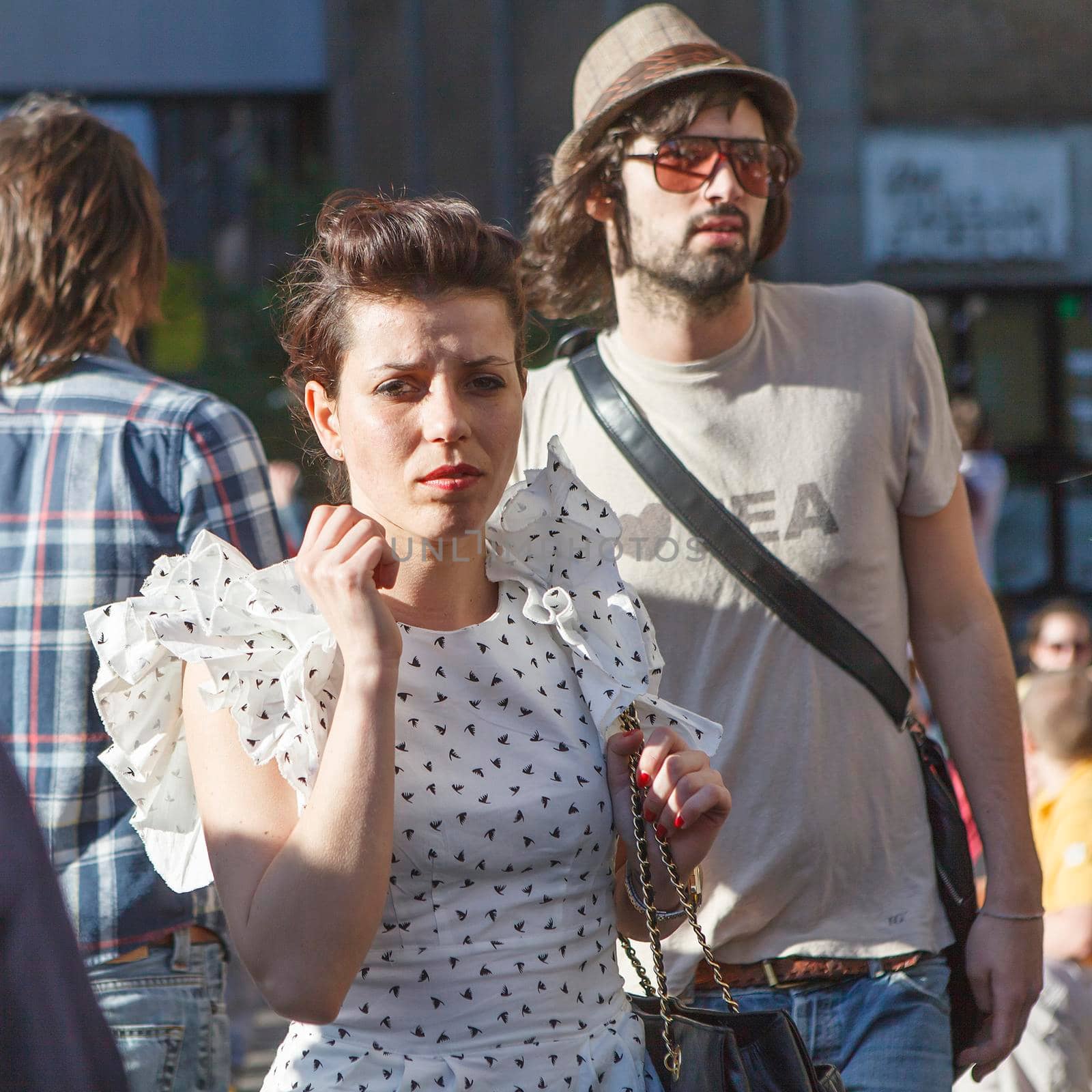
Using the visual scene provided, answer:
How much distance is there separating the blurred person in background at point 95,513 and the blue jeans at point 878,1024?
3.17 ft

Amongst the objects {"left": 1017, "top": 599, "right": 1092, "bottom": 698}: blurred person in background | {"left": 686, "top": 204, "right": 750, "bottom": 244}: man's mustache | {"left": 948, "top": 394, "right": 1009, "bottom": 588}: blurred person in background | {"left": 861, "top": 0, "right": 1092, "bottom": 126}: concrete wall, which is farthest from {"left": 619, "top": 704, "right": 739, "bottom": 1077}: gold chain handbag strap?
{"left": 861, "top": 0, "right": 1092, "bottom": 126}: concrete wall

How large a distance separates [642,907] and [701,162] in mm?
1423

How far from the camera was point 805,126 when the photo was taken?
44.1ft

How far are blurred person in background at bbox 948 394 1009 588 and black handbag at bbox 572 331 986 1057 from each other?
5.01 meters

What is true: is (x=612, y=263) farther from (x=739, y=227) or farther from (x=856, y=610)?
(x=856, y=610)

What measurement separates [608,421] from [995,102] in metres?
12.1

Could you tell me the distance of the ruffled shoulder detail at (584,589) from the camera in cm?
220

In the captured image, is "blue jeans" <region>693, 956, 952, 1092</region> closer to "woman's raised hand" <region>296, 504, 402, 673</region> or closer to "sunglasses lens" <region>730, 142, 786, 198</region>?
"woman's raised hand" <region>296, 504, 402, 673</region>

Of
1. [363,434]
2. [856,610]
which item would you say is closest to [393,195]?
[363,434]

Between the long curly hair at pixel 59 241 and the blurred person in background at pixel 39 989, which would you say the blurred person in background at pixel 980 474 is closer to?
the long curly hair at pixel 59 241

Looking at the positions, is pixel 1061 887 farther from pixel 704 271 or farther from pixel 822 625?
pixel 704 271

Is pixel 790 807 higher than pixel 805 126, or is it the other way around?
pixel 805 126

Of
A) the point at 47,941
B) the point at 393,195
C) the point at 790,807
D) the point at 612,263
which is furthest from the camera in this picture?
the point at 612,263

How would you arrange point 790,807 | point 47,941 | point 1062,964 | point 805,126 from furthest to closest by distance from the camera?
point 805,126 < point 1062,964 < point 790,807 < point 47,941
